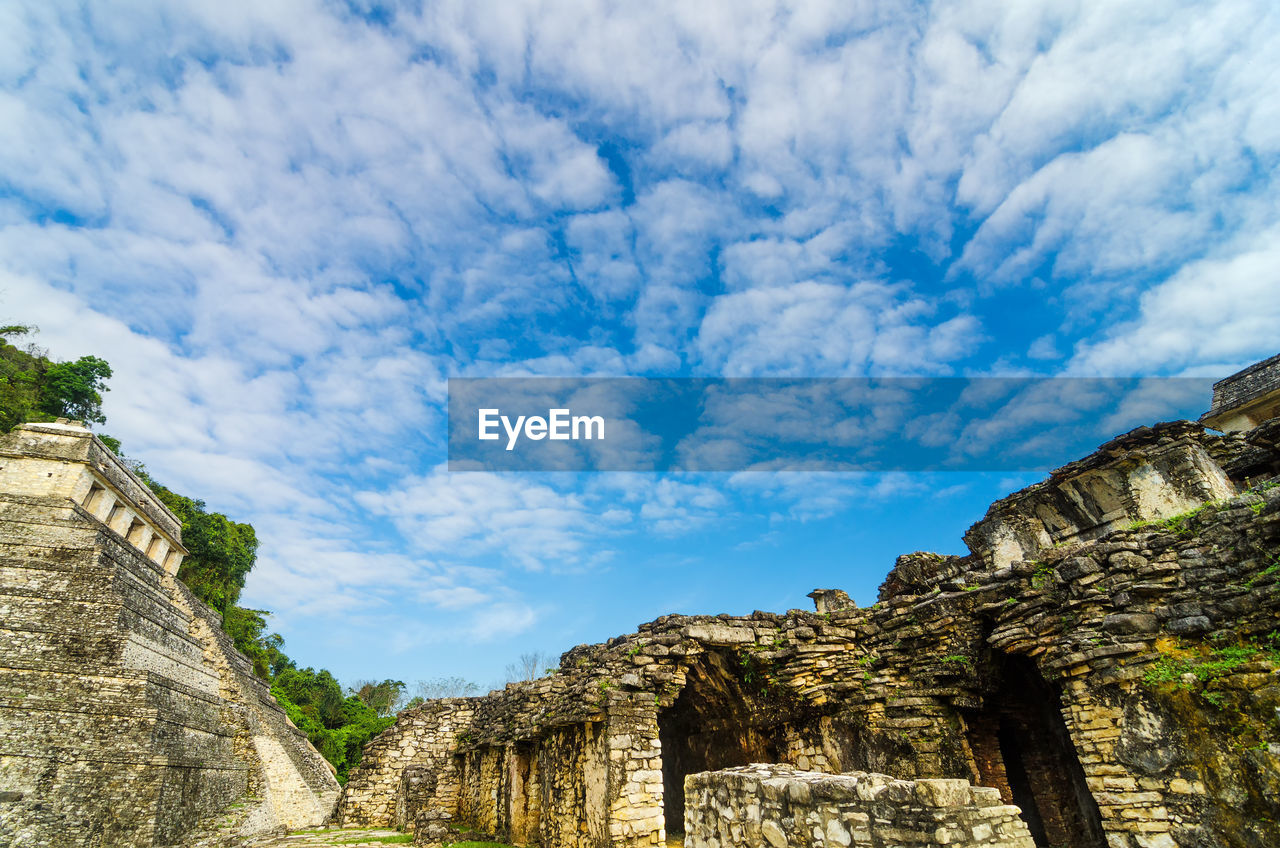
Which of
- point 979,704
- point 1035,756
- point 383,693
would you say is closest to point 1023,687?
point 1035,756

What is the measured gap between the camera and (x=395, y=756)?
2153 centimetres

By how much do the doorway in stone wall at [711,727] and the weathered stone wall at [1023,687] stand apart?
0.21 ft

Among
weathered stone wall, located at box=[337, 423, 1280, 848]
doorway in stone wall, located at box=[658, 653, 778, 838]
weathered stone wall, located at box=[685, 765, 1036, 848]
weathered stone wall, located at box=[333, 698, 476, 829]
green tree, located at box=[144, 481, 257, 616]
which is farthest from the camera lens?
green tree, located at box=[144, 481, 257, 616]

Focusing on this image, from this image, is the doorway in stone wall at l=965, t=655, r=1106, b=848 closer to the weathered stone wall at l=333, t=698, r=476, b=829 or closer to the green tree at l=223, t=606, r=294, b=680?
the weathered stone wall at l=333, t=698, r=476, b=829

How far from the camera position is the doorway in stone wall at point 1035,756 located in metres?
9.66

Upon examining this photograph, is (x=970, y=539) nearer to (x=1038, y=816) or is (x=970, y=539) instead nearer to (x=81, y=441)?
(x=1038, y=816)

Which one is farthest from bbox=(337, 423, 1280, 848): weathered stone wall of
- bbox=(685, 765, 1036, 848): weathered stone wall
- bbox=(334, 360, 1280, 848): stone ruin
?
bbox=(685, 765, 1036, 848): weathered stone wall

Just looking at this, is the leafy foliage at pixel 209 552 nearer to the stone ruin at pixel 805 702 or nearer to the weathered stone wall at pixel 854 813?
the stone ruin at pixel 805 702

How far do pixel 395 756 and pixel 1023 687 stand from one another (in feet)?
69.5

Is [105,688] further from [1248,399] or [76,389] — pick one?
[1248,399]

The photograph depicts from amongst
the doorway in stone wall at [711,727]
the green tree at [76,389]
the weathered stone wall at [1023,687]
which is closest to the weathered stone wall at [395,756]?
the weathered stone wall at [1023,687]

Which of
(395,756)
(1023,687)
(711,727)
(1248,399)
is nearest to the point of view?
(1023,687)

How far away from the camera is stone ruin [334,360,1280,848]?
4.99m

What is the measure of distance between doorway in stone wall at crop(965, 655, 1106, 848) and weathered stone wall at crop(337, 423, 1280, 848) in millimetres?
40
